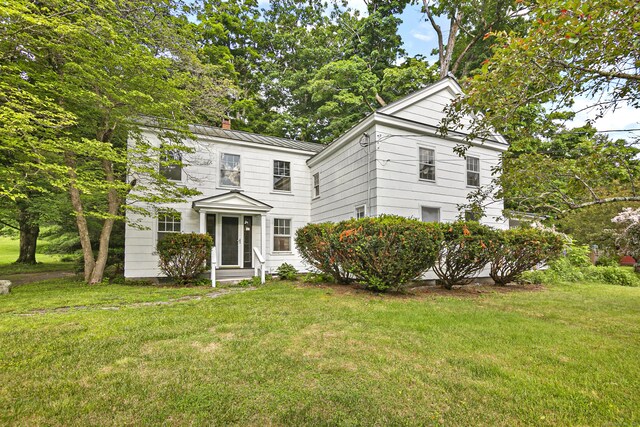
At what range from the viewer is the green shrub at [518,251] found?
779cm

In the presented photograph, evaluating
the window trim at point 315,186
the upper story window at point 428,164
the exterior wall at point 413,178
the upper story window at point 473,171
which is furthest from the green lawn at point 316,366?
the window trim at point 315,186

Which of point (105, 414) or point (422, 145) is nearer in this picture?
point (105, 414)

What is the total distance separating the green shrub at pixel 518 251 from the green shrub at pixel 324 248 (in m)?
4.13

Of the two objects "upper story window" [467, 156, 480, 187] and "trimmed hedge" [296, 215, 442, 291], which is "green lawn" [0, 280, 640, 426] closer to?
"trimmed hedge" [296, 215, 442, 291]

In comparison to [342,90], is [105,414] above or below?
below

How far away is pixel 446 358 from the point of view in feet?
9.98

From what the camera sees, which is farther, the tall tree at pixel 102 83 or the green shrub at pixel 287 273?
the green shrub at pixel 287 273

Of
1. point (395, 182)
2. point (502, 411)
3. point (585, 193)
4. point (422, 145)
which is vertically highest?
point (422, 145)

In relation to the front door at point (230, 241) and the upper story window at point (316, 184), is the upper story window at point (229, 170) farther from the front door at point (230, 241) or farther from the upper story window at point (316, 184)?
the upper story window at point (316, 184)

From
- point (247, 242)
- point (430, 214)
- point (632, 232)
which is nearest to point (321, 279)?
point (247, 242)

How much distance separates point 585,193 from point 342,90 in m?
14.8

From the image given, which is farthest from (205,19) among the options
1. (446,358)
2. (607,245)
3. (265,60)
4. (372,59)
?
(607,245)

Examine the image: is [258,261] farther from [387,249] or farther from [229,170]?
[387,249]

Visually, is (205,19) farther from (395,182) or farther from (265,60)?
(395,182)
